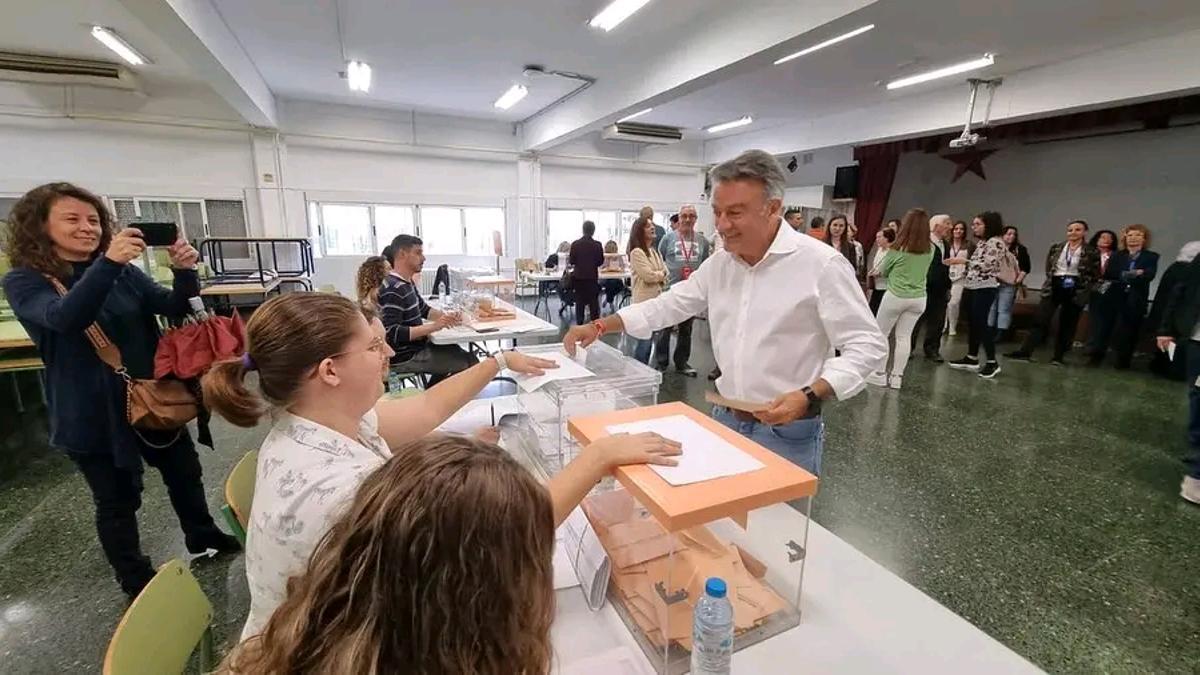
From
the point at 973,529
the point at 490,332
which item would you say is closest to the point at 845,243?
the point at 973,529

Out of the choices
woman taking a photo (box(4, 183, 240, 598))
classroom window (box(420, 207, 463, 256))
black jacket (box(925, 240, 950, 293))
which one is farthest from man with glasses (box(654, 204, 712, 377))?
classroom window (box(420, 207, 463, 256))

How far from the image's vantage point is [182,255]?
1.82 metres

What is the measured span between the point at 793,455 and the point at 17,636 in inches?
105

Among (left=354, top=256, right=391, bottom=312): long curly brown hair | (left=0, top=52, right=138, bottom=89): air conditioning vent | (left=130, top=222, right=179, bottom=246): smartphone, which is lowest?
(left=354, top=256, right=391, bottom=312): long curly brown hair

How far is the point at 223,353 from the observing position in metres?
1.80

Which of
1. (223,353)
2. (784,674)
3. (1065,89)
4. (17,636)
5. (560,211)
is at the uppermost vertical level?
(1065,89)

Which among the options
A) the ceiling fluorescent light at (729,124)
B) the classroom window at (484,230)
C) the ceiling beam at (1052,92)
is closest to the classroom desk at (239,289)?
the classroom window at (484,230)

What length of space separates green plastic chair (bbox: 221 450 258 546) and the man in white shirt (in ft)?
3.00

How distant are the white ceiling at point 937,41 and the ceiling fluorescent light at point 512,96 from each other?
226cm

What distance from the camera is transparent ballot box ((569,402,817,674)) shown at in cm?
80

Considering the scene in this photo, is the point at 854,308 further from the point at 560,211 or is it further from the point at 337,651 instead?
the point at 560,211

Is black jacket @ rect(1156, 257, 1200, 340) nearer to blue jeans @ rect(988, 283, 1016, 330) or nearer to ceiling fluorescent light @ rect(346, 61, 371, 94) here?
blue jeans @ rect(988, 283, 1016, 330)

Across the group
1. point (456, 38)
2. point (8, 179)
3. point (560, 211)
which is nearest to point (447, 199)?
point (560, 211)

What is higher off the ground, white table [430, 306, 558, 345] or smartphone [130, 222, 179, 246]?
smartphone [130, 222, 179, 246]
